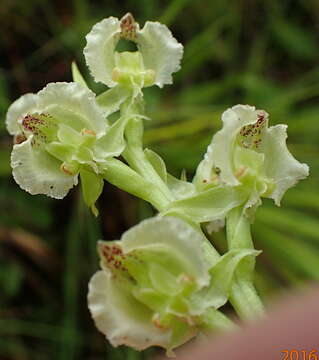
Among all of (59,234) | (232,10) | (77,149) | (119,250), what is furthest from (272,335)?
(232,10)

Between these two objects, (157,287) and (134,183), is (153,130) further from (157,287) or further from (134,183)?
(157,287)

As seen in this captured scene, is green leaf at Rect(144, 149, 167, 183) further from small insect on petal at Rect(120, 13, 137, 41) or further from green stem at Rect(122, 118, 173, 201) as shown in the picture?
small insect on petal at Rect(120, 13, 137, 41)

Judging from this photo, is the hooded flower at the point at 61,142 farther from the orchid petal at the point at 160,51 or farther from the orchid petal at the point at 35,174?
the orchid petal at the point at 160,51

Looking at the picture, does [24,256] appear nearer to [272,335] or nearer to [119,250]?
[119,250]

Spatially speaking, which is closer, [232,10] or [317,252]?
[317,252]

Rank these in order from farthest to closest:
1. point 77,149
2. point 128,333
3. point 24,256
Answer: point 24,256
point 77,149
point 128,333
